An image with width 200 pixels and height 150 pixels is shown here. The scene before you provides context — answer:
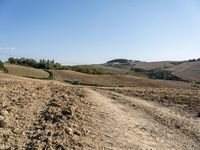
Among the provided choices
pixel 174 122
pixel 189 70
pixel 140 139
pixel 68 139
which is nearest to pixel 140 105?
pixel 174 122

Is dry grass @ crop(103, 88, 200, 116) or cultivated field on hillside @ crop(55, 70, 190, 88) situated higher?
dry grass @ crop(103, 88, 200, 116)

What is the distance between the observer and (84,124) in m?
10.9

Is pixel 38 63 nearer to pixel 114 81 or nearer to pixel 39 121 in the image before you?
pixel 114 81

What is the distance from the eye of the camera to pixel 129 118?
512 inches

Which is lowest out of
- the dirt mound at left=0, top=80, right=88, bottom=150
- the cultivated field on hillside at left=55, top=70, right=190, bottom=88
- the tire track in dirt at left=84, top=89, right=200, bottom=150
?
the cultivated field on hillside at left=55, top=70, right=190, bottom=88

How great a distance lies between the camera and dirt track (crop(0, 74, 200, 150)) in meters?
9.34

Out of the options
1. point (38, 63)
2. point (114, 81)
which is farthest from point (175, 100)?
point (38, 63)

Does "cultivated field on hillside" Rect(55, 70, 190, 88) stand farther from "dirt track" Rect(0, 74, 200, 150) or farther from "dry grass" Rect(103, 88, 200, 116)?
"dirt track" Rect(0, 74, 200, 150)

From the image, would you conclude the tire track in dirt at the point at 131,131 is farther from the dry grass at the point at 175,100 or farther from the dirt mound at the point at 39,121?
the dry grass at the point at 175,100

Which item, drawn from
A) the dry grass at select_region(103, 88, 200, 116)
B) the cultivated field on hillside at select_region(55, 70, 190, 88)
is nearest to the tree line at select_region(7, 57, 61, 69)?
the cultivated field on hillside at select_region(55, 70, 190, 88)

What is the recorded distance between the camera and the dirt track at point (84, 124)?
9.34 metres

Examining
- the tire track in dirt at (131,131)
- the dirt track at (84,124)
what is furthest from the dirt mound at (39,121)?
the tire track in dirt at (131,131)

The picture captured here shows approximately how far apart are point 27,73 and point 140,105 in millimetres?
38488

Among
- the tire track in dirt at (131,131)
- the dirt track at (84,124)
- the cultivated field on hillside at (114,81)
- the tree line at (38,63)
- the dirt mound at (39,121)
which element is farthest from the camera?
the tree line at (38,63)
